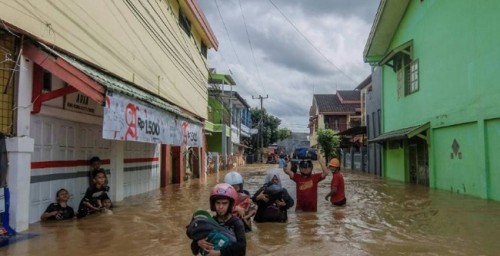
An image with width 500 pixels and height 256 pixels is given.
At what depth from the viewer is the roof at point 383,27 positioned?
22469 millimetres

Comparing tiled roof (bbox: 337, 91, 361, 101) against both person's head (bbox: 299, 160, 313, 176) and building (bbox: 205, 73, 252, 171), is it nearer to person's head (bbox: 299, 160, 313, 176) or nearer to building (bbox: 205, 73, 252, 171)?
building (bbox: 205, 73, 252, 171)

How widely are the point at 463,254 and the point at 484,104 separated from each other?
8445 mm

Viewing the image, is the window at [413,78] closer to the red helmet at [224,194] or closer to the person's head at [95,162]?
the person's head at [95,162]

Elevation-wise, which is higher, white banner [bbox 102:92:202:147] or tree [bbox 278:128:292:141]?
tree [bbox 278:128:292:141]

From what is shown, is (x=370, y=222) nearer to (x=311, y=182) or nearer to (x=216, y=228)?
(x=311, y=182)

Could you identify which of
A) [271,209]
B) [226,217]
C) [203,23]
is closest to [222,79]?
[203,23]

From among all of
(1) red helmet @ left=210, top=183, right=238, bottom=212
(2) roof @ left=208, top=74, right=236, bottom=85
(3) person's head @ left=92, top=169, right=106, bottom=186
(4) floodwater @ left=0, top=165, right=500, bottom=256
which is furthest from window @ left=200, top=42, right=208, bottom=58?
(1) red helmet @ left=210, top=183, right=238, bottom=212

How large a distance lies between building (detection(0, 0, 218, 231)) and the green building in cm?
902

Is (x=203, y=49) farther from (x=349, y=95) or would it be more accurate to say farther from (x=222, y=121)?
(x=349, y=95)

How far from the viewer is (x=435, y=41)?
724 inches

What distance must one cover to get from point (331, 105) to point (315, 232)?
52.5 m

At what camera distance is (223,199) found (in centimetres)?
421

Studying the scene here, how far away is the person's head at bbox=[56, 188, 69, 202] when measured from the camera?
9906 millimetres

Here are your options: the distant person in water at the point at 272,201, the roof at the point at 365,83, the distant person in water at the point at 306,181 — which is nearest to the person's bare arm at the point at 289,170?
the distant person in water at the point at 306,181
